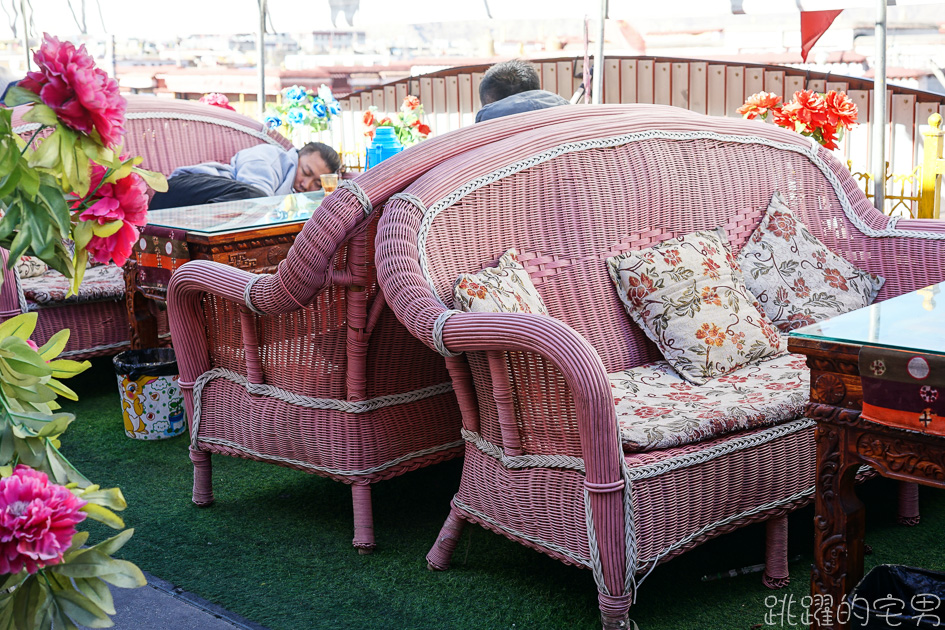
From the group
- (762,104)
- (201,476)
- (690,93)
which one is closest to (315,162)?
(762,104)

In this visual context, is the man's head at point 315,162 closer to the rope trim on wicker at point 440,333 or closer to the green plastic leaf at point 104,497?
the rope trim on wicker at point 440,333

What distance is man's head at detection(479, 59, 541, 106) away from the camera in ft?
13.5

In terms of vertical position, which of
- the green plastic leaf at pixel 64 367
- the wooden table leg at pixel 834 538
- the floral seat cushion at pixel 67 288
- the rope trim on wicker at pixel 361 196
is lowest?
the wooden table leg at pixel 834 538

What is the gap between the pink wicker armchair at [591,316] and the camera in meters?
2.02

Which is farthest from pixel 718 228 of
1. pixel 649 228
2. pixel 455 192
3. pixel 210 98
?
pixel 210 98

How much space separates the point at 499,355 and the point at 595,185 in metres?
0.82

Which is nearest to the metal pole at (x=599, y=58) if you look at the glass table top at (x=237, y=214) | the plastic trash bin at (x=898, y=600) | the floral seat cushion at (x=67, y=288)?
the glass table top at (x=237, y=214)

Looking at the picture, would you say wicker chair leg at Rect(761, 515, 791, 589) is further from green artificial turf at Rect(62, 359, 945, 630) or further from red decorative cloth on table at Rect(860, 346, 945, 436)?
red decorative cloth on table at Rect(860, 346, 945, 436)

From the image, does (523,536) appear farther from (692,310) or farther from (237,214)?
(237,214)

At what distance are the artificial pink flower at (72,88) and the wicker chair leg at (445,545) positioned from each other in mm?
1590

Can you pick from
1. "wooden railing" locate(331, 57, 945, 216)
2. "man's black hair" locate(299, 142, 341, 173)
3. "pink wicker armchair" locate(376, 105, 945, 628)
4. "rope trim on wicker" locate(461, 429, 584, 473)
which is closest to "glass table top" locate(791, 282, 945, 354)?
"pink wicker armchair" locate(376, 105, 945, 628)

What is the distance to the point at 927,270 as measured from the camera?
302 cm

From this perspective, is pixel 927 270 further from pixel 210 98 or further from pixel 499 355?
pixel 210 98

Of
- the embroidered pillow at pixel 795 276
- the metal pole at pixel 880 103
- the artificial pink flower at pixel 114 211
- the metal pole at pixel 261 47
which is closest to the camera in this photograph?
the artificial pink flower at pixel 114 211
